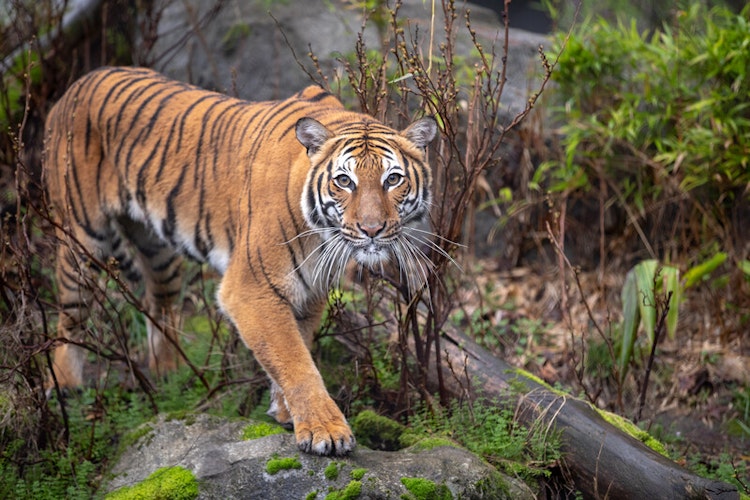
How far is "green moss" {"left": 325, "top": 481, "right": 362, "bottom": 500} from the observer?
3.10 meters

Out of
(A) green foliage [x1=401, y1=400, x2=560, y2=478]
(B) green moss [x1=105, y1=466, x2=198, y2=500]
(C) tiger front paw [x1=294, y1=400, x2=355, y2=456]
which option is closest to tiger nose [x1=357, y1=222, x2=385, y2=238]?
(C) tiger front paw [x1=294, y1=400, x2=355, y2=456]

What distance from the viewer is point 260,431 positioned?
3.58 m

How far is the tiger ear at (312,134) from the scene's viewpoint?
3553 millimetres

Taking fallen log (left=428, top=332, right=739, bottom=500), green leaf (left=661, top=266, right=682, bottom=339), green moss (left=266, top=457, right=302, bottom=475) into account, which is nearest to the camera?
green moss (left=266, top=457, right=302, bottom=475)

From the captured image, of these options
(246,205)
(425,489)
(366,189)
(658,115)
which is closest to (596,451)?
(425,489)

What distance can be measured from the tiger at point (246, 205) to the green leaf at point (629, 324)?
1363 mm

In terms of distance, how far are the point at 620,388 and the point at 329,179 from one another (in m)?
2.04

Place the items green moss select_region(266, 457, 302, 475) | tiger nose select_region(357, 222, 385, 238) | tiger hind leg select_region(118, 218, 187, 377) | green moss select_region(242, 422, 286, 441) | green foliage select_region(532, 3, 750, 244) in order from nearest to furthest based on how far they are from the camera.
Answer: green moss select_region(266, 457, 302, 475) < tiger nose select_region(357, 222, 385, 238) < green moss select_region(242, 422, 286, 441) < tiger hind leg select_region(118, 218, 187, 377) < green foliage select_region(532, 3, 750, 244)

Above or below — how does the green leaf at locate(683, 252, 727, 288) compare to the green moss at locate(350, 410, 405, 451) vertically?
above

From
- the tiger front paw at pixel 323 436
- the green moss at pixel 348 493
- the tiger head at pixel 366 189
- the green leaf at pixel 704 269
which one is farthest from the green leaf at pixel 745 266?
the green moss at pixel 348 493

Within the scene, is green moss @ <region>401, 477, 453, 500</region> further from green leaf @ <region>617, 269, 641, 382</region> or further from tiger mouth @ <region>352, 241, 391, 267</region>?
green leaf @ <region>617, 269, 641, 382</region>

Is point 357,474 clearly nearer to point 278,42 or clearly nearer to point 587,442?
point 587,442

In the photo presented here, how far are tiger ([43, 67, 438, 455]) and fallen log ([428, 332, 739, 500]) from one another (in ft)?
2.28

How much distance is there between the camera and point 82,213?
4723mm
